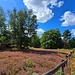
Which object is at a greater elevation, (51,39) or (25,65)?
(51,39)

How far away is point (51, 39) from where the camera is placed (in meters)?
89.0

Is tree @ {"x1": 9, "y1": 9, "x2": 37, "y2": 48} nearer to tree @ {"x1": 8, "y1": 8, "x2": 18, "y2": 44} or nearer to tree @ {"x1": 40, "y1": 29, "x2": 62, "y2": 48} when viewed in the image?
tree @ {"x1": 8, "y1": 8, "x2": 18, "y2": 44}

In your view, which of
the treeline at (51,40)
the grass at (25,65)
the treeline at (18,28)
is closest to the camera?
the grass at (25,65)

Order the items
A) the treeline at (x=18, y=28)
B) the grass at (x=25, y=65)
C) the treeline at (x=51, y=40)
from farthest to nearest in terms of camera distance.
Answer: the treeline at (x=51, y=40) < the treeline at (x=18, y=28) < the grass at (x=25, y=65)

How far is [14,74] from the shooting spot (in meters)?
10.3

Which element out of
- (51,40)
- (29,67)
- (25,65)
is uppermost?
(51,40)

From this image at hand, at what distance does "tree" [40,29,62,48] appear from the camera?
3401 inches

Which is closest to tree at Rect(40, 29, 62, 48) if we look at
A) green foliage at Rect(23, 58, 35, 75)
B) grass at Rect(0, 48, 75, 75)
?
grass at Rect(0, 48, 75, 75)

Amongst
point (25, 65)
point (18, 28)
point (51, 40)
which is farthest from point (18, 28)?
point (51, 40)

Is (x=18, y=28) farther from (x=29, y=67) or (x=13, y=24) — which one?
(x=29, y=67)

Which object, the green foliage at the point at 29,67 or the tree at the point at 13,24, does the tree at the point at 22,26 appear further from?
the green foliage at the point at 29,67

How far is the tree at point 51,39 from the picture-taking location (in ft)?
283

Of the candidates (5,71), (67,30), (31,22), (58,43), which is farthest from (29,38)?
(67,30)

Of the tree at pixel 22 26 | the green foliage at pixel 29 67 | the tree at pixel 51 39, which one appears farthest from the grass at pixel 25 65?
the tree at pixel 51 39
